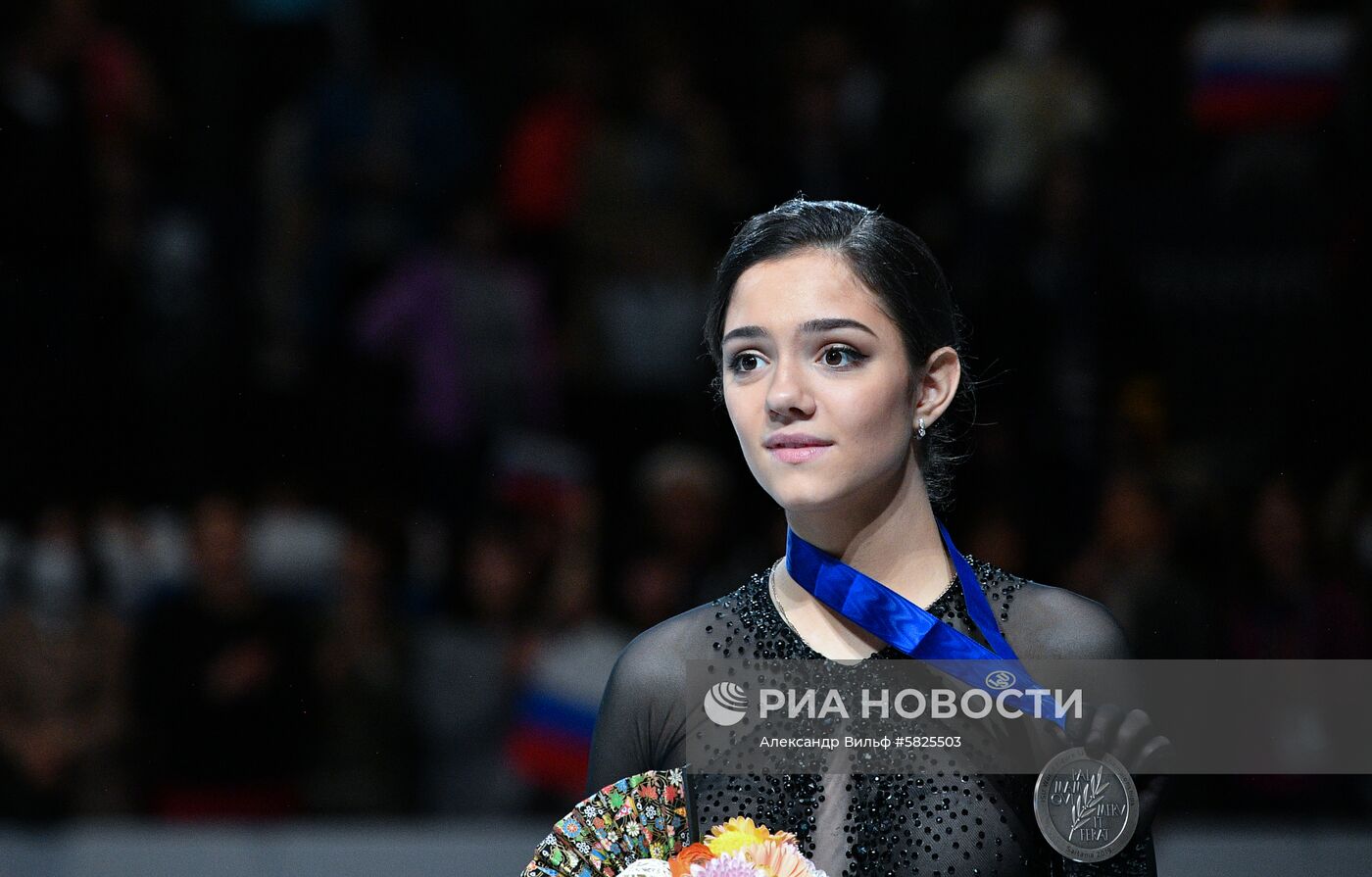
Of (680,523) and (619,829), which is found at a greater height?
(680,523)

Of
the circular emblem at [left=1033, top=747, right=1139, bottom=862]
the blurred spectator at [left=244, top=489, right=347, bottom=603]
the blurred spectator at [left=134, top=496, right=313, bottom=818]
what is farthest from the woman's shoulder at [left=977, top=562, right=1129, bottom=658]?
the blurred spectator at [left=244, top=489, right=347, bottom=603]

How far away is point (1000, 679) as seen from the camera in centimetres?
205

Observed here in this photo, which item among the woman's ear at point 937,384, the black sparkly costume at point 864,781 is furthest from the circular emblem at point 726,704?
the woman's ear at point 937,384

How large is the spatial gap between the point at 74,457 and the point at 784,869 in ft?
11.2

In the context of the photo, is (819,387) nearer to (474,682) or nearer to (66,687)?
(474,682)

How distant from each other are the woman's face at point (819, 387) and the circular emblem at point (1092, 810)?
39cm

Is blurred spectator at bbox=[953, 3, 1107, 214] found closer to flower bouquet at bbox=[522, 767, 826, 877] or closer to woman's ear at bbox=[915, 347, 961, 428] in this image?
woman's ear at bbox=[915, 347, 961, 428]

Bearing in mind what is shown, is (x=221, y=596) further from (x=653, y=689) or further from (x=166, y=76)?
(x=653, y=689)

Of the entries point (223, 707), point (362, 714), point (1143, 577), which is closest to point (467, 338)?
point (362, 714)

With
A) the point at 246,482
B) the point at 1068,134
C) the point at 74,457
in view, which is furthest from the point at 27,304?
the point at 1068,134

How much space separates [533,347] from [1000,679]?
318 cm

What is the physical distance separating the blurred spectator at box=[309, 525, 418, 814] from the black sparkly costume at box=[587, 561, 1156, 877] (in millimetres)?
2428

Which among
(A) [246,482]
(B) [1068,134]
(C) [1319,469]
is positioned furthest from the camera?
(B) [1068,134]

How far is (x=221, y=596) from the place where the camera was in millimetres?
4598
